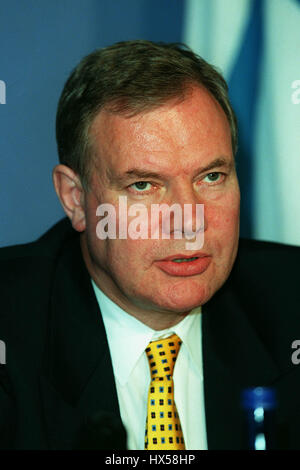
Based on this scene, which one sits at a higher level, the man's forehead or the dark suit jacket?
the man's forehead

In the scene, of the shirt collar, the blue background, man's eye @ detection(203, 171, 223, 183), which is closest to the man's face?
man's eye @ detection(203, 171, 223, 183)

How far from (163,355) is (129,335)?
4.2 inches

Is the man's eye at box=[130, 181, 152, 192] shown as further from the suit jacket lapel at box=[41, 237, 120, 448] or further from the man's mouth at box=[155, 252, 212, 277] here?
the suit jacket lapel at box=[41, 237, 120, 448]

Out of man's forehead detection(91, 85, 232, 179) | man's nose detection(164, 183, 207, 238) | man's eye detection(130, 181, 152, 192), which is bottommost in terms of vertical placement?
man's nose detection(164, 183, 207, 238)

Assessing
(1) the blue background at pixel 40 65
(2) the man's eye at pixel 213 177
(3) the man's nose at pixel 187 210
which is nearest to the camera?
(3) the man's nose at pixel 187 210

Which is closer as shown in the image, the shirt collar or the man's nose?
the man's nose

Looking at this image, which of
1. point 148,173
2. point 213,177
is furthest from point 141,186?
point 213,177

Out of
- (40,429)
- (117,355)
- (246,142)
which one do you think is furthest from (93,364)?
(246,142)

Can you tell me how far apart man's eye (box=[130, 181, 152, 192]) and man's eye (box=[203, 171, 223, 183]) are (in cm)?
15

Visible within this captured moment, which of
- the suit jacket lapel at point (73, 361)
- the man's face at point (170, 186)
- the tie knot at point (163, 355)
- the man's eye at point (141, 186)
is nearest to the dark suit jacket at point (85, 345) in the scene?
the suit jacket lapel at point (73, 361)

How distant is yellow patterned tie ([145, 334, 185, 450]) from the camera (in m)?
1.71

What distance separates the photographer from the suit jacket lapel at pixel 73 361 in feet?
5.63

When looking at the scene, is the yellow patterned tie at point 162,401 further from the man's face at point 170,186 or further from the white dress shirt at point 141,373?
the man's face at point 170,186
